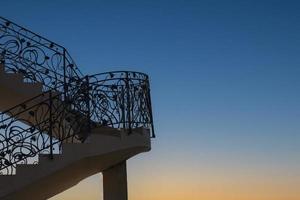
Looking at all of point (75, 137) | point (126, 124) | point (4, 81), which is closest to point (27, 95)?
point (4, 81)

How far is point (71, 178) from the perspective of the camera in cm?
1115

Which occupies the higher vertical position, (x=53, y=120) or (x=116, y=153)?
(x=53, y=120)

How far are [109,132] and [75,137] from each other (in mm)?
736

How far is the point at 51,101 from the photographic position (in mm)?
10109

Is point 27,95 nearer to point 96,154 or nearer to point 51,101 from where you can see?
point 51,101

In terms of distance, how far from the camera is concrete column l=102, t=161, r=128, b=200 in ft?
39.0

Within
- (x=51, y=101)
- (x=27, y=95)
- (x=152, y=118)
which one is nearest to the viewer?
(x=51, y=101)

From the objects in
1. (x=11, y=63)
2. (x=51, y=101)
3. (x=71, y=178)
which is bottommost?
(x=71, y=178)

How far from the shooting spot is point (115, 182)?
39.3 ft

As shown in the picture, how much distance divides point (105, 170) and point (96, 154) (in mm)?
2024

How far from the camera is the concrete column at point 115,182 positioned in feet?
39.0

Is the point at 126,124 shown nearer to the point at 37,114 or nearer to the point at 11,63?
the point at 37,114

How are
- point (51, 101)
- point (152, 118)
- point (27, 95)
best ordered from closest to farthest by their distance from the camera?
point (51, 101)
point (27, 95)
point (152, 118)

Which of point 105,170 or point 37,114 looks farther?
point 105,170
